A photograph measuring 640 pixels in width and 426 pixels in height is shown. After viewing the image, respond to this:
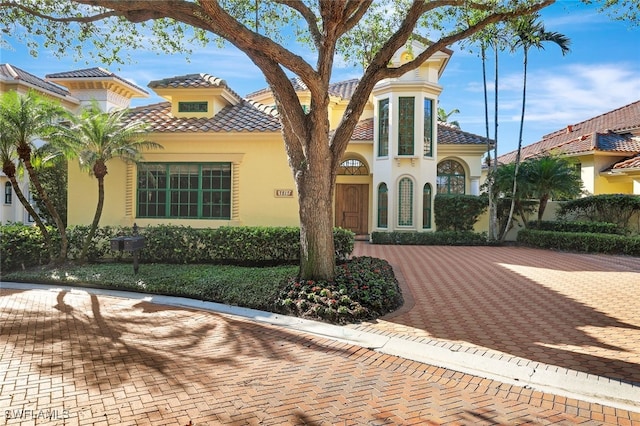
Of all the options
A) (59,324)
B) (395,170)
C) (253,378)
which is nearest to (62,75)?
(395,170)

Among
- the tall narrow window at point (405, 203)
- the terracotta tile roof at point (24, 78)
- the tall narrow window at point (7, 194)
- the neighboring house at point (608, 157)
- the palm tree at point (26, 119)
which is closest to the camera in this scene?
the palm tree at point (26, 119)

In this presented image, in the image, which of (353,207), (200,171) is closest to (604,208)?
(353,207)

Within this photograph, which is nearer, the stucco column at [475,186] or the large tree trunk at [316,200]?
the large tree trunk at [316,200]

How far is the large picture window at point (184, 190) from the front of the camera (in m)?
14.0

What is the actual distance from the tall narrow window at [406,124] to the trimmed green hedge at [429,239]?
12.7 ft

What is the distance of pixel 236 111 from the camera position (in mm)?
15180

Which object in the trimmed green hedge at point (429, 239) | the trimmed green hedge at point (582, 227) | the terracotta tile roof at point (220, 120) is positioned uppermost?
the terracotta tile roof at point (220, 120)

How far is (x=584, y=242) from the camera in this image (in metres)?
15.9

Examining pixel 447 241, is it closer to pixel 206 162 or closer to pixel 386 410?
pixel 206 162

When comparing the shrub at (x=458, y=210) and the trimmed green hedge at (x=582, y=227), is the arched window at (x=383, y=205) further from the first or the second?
the trimmed green hedge at (x=582, y=227)

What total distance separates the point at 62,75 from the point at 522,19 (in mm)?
20900

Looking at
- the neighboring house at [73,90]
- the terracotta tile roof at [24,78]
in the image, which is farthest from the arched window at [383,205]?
the terracotta tile roof at [24,78]

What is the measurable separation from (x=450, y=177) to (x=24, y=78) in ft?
82.1

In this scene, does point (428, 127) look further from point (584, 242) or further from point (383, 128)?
point (584, 242)
